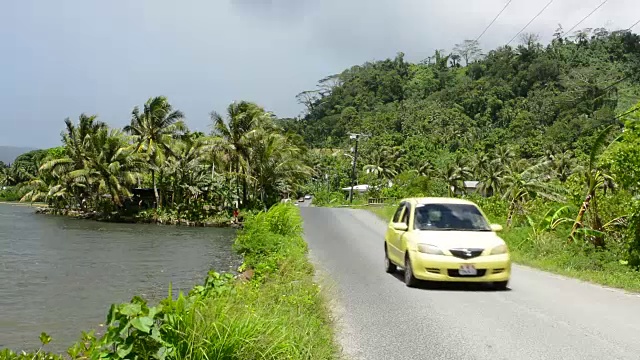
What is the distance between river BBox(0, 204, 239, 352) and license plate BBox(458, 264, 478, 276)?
24.4ft

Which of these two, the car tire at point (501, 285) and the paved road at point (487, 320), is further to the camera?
the car tire at point (501, 285)

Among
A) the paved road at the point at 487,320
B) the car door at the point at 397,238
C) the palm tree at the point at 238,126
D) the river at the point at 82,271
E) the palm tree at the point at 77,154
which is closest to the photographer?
the paved road at the point at 487,320

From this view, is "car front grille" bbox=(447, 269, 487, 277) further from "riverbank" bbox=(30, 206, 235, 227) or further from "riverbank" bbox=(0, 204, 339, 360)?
"riverbank" bbox=(30, 206, 235, 227)

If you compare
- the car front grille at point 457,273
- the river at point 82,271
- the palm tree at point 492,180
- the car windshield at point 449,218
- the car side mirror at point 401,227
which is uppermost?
the palm tree at point 492,180

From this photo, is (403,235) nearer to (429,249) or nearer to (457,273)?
(429,249)

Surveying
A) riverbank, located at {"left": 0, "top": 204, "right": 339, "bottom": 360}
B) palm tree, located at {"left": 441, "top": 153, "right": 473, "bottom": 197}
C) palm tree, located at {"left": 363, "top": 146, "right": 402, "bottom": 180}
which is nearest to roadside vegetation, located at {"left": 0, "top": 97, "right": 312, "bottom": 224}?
palm tree, located at {"left": 441, "top": 153, "right": 473, "bottom": 197}

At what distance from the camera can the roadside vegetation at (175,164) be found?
190ft

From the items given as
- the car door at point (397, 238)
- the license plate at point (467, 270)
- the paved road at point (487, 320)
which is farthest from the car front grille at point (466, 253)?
the car door at point (397, 238)

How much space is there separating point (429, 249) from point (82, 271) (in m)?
20.0

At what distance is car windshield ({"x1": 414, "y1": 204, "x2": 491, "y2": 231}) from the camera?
494 inches

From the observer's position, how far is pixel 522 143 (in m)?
105

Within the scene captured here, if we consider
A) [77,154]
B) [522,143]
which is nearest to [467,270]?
[77,154]

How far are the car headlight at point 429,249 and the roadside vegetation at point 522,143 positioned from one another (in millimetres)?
4653

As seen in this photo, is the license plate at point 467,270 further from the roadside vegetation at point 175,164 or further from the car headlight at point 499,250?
the roadside vegetation at point 175,164
